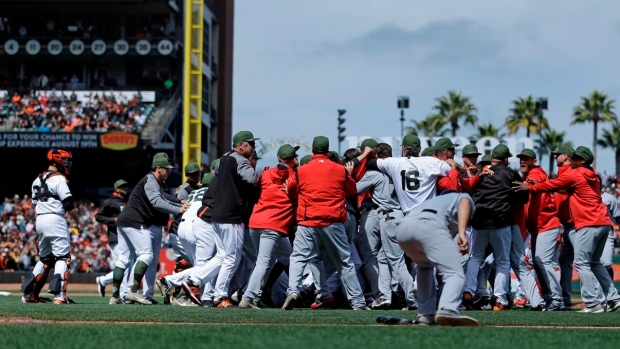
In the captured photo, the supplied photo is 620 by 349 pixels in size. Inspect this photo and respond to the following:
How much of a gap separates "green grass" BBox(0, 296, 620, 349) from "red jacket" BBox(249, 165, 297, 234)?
2.06 metres

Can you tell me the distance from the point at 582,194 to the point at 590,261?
32.4 inches

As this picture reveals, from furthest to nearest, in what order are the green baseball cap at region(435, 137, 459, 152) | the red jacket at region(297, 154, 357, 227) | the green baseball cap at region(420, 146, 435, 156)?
the green baseball cap at region(420, 146, 435, 156) < the red jacket at region(297, 154, 357, 227) < the green baseball cap at region(435, 137, 459, 152)

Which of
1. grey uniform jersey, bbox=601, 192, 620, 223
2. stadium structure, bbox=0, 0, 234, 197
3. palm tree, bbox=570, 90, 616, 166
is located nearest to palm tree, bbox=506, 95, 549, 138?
palm tree, bbox=570, 90, 616, 166

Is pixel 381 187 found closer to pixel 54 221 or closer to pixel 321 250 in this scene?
pixel 321 250

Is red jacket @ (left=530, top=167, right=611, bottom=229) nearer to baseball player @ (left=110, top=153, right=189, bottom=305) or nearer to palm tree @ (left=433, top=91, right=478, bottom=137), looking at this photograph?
baseball player @ (left=110, top=153, right=189, bottom=305)

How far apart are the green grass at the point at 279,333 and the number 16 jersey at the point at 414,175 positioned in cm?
Result: 135

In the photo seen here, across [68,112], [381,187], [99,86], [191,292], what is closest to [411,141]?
[381,187]

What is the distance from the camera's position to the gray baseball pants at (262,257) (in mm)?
13195

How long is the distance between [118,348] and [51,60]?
151 ft

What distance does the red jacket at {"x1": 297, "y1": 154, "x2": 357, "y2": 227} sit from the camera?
1275cm

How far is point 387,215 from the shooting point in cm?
1377

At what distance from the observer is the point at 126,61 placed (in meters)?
51.6

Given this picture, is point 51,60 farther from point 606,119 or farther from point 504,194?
point 606,119

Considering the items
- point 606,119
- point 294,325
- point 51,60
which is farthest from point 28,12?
point 606,119
